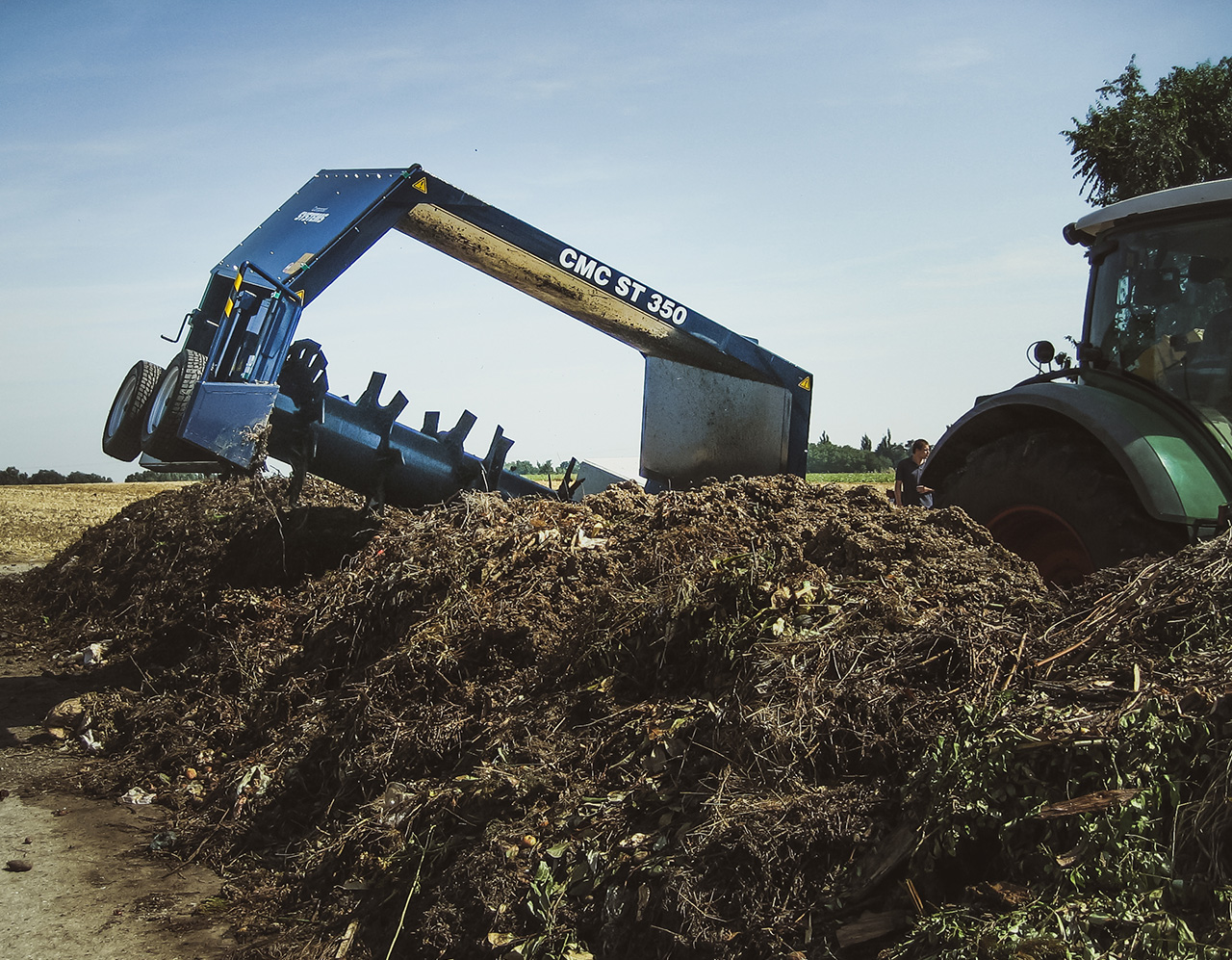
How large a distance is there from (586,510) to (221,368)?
2161 mm

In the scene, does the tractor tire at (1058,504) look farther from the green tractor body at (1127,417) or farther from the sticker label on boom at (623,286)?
the sticker label on boom at (623,286)

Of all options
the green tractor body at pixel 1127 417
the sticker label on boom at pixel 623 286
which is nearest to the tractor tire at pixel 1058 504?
the green tractor body at pixel 1127 417

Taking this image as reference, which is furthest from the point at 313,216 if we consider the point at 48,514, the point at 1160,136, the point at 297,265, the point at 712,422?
the point at 1160,136

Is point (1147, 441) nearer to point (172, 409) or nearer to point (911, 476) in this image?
point (911, 476)

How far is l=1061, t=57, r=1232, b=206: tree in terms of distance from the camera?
17156 millimetres

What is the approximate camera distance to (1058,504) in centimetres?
435

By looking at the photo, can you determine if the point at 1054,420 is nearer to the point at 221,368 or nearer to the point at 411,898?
the point at 411,898

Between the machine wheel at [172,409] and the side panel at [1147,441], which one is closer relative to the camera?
the side panel at [1147,441]

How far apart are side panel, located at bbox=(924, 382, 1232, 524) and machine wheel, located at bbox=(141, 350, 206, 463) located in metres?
4.08

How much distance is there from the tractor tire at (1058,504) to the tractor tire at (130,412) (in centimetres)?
427

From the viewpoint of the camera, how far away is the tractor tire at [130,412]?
207 inches

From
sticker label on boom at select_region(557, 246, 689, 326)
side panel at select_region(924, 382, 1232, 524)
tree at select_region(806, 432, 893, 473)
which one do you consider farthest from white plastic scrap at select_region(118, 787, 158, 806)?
tree at select_region(806, 432, 893, 473)

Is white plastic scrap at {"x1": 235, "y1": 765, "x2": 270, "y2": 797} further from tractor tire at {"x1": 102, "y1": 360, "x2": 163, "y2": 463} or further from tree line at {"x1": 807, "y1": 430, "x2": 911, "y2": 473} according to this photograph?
tree line at {"x1": 807, "y1": 430, "x2": 911, "y2": 473}

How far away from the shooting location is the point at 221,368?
541cm
